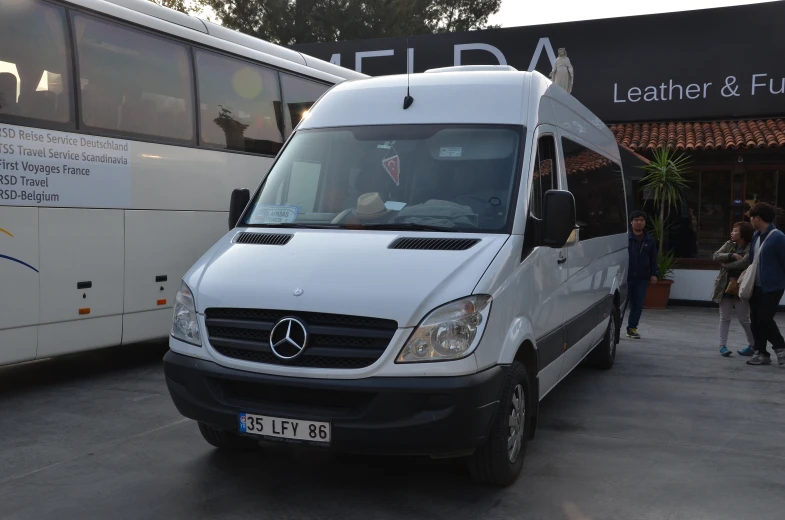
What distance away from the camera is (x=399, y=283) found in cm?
427

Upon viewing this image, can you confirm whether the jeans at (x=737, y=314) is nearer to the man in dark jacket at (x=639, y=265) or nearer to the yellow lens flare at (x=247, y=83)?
the man in dark jacket at (x=639, y=265)

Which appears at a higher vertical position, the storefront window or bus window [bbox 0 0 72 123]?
bus window [bbox 0 0 72 123]

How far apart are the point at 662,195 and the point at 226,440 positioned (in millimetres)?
12566

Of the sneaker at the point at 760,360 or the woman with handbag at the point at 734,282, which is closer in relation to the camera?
the sneaker at the point at 760,360

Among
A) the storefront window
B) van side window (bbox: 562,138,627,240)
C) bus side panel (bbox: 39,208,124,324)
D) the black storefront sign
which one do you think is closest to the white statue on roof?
the black storefront sign

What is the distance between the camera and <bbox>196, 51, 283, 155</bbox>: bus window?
29.0 feet

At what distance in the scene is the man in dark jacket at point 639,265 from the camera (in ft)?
36.2

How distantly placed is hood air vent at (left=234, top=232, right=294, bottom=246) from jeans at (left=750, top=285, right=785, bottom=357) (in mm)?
6207

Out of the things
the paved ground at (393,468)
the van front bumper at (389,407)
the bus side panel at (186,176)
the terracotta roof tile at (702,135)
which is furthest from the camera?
the terracotta roof tile at (702,135)

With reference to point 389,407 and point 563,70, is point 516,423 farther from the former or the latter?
point 563,70

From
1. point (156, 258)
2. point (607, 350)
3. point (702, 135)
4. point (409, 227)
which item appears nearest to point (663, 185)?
point (702, 135)

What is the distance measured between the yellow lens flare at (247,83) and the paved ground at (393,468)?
3595 millimetres

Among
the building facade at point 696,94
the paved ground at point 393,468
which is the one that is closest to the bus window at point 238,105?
the paved ground at point 393,468

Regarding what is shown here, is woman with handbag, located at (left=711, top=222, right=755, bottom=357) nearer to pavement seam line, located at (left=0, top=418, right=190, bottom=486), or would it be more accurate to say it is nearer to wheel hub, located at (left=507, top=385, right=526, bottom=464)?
wheel hub, located at (left=507, top=385, right=526, bottom=464)
